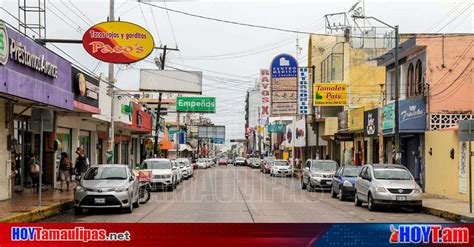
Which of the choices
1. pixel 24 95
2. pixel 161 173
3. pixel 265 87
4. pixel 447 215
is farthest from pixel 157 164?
pixel 265 87

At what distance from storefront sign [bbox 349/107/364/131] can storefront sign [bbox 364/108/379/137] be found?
37.1 inches

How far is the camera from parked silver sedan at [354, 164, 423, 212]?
19.4m

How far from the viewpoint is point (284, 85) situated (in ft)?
160

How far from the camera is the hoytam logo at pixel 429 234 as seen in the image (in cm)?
423

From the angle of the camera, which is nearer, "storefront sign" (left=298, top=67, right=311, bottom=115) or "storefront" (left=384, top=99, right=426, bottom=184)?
"storefront" (left=384, top=99, right=426, bottom=184)

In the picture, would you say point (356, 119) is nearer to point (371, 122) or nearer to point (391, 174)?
point (371, 122)

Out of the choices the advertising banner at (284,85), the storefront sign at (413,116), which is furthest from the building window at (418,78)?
the advertising banner at (284,85)

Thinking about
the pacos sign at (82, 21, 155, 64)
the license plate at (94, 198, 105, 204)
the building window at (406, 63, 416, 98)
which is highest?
the building window at (406, 63, 416, 98)

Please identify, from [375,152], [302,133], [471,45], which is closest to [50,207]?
[471,45]

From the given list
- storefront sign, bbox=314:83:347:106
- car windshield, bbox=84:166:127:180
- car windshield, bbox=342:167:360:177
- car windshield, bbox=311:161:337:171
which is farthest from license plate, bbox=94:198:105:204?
storefront sign, bbox=314:83:347:106

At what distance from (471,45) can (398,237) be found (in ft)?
84.3

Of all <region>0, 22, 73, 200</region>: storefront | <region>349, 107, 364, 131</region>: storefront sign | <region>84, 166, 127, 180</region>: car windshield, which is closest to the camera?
<region>0, 22, 73, 200</region>: storefront

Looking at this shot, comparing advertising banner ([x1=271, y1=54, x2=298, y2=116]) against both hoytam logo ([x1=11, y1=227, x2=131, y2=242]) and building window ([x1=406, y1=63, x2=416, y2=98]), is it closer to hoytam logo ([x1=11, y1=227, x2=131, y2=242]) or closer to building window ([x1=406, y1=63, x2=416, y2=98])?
building window ([x1=406, y1=63, x2=416, y2=98])

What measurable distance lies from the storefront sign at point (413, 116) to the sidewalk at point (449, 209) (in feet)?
17.5
